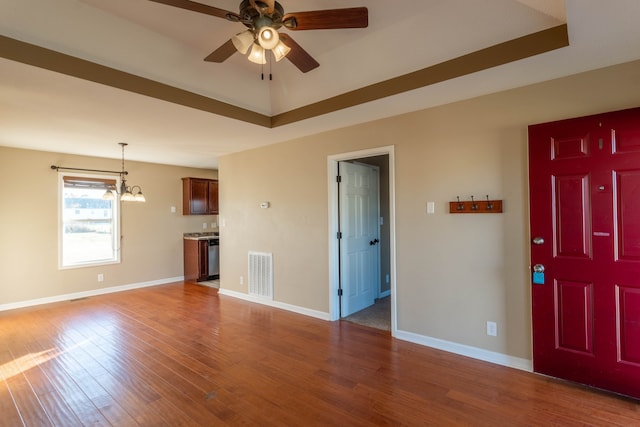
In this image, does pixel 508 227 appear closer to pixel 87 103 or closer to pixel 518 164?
pixel 518 164

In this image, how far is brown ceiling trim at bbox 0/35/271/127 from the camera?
2.12 meters

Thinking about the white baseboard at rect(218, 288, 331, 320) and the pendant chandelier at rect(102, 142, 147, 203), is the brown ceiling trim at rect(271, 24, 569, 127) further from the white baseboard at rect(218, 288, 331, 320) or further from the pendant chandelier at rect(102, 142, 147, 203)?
the pendant chandelier at rect(102, 142, 147, 203)

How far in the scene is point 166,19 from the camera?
8.07ft

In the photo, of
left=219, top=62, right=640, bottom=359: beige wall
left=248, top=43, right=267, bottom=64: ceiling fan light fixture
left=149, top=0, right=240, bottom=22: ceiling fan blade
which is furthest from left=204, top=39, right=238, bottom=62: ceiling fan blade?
left=219, top=62, right=640, bottom=359: beige wall

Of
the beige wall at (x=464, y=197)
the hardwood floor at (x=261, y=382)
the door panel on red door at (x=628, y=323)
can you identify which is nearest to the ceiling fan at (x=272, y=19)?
the beige wall at (x=464, y=197)

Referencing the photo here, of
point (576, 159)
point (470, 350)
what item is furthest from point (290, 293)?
point (576, 159)

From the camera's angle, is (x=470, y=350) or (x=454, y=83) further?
(x=470, y=350)

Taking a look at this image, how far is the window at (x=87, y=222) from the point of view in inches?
209

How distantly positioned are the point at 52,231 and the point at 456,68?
629 cm

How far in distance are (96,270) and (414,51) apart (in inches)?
243

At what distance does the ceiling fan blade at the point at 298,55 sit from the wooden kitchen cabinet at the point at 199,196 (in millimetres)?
5161

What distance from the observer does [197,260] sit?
6480 millimetres

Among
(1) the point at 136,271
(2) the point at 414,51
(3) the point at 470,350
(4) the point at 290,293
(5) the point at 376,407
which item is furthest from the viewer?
(1) the point at 136,271

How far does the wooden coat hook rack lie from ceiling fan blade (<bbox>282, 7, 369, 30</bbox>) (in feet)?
6.05
